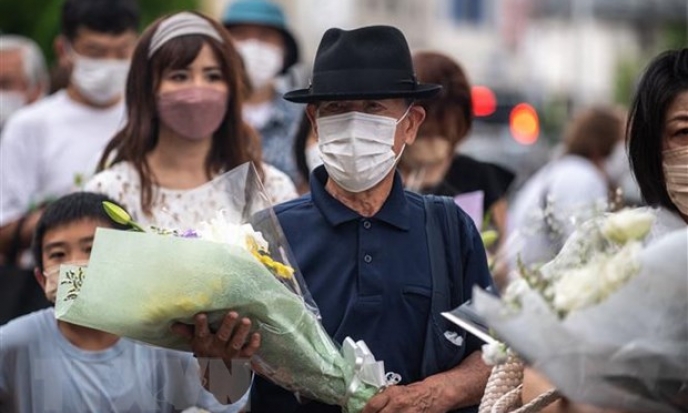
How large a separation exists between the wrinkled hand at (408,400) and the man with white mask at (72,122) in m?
3.33

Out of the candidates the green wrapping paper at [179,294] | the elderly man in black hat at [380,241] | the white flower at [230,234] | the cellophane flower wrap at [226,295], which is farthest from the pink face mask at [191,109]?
the green wrapping paper at [179,294]

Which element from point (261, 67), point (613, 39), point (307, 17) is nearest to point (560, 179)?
point (261, 67)

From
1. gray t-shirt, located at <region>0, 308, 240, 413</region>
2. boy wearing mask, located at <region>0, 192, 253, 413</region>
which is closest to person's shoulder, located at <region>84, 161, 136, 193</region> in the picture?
boy wearing mask, located at <region>0, 192, 253, 413</region>

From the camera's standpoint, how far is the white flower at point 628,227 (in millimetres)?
4340

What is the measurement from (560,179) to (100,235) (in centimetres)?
730

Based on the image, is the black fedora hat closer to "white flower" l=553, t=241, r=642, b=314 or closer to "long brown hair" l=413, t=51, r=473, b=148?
"white flower" l=553, t=241, r=642, b=314

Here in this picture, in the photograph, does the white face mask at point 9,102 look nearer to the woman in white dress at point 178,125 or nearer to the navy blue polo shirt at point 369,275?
the woman in white dress at point 178,125

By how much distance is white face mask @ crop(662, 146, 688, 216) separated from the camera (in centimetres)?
511

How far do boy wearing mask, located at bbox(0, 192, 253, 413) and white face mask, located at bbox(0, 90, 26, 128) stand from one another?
18.1ft

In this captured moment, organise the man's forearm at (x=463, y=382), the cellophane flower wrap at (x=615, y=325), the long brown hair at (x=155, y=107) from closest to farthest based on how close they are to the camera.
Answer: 1. the cellophane flower wrap at (x=615, y=325)
2. the man's forearm at (x=463, y=382)
3. the long brown hair at (x=155, y=107)

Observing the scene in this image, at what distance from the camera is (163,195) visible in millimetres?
6707

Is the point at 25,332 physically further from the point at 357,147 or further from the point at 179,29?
the point at 179,29

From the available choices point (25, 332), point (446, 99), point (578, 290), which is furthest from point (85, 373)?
point (446, 99)

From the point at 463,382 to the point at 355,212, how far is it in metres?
0.60
